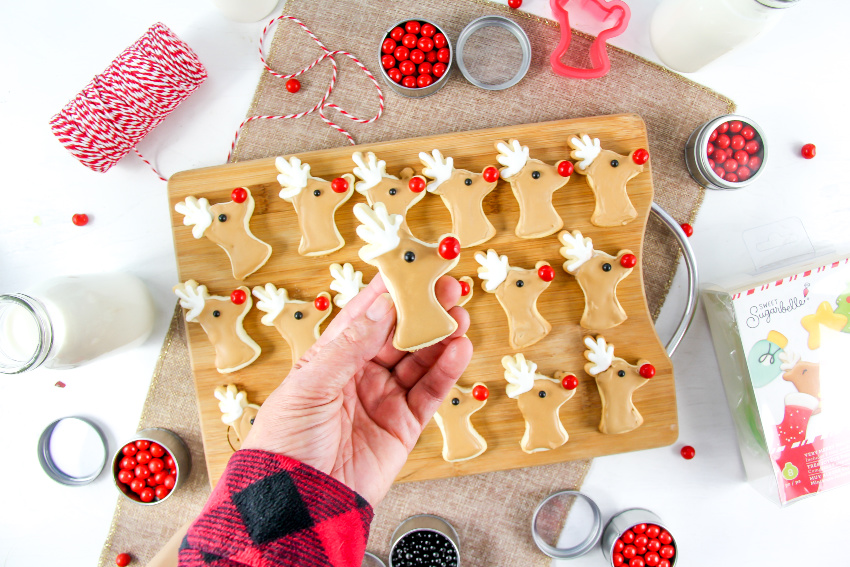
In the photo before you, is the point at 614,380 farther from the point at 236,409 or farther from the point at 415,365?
the point at 236,409

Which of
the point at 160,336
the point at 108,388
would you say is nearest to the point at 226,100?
the point at 160,336

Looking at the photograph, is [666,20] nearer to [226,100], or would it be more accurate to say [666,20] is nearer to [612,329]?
[612,329]

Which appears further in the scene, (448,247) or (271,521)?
(448,247)

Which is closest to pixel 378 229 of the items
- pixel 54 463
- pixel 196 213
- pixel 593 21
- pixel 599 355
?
pixel 196 213

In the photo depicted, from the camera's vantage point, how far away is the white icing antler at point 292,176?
123 centimetres

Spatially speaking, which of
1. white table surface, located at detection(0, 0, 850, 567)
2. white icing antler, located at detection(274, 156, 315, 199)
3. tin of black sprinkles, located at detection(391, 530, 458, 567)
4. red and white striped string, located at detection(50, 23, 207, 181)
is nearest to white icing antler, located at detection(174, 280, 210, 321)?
white table surface, located at detection(0, 0, 850, 567)

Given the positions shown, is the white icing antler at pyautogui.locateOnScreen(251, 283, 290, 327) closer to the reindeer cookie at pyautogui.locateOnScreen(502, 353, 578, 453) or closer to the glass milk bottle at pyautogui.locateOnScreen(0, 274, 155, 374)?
the glass milk bottle at pyautogui.locateOnScreen(0, 274, 155, 374)

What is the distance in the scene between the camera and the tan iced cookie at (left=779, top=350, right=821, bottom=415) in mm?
1303

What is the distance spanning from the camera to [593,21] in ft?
4.66

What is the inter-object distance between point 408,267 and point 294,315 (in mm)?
467

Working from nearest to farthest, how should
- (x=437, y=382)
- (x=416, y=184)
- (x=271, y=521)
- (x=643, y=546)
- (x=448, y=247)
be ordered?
(x=271, y=521), (x=448, y=247), (x=437, y=382), (x=416, y=184), (x=643, y=546)

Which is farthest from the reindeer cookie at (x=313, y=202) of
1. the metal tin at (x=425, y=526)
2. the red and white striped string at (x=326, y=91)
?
the metal tin at (x=425, y=526)

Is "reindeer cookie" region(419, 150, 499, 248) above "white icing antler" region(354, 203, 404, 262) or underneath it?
underneath

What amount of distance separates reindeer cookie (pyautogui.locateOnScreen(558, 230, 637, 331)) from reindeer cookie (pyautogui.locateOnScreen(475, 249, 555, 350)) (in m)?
0.07
